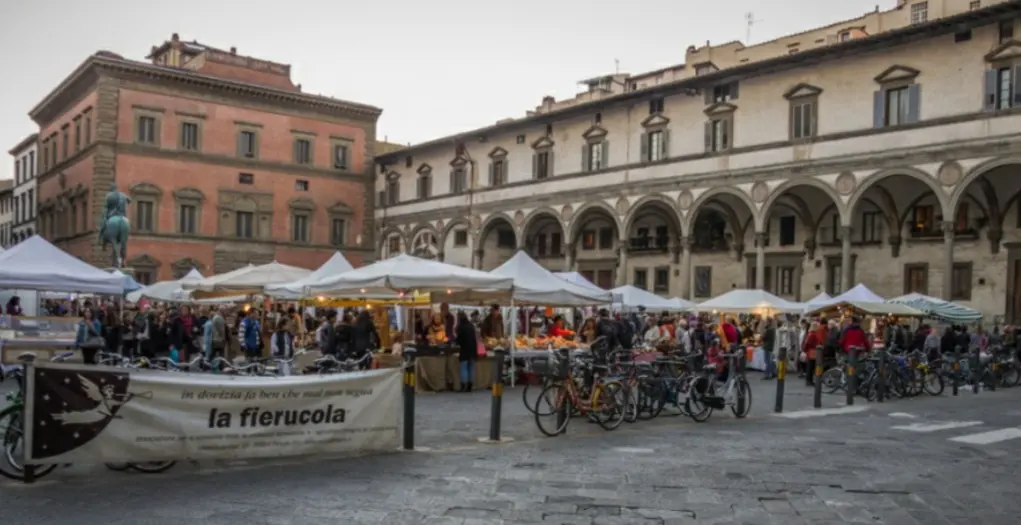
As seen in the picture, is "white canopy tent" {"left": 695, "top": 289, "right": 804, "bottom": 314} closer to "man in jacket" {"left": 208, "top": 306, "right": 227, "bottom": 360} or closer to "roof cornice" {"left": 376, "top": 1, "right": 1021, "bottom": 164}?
"roof cornice" {"left": 376, "top": 1, "right": 1021, "bottom": 164}

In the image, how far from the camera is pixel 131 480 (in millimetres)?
7172

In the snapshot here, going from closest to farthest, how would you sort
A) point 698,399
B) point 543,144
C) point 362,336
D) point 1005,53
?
point 698,399 → point 362,336 → point 1005,53 → point 543,144

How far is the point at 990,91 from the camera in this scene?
80.8ft

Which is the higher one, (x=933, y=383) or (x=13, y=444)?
(x=13, y=444)

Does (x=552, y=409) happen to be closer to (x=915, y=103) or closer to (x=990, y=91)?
(x=990, y=91)

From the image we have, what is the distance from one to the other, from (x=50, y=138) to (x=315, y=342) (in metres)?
35.8

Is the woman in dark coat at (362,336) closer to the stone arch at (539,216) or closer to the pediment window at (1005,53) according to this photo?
the pediment window at (1005,53)

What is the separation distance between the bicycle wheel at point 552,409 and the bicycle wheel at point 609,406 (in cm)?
40

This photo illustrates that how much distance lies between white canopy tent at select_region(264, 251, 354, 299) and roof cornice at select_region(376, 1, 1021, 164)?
54.8ft

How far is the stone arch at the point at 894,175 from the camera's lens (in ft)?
83.6

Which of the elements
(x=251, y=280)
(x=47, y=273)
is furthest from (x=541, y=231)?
(x=47, y=273)

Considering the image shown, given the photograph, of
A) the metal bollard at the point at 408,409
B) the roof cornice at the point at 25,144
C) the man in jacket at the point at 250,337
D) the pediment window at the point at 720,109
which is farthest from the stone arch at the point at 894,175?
the roof cornice at the point at 25,144

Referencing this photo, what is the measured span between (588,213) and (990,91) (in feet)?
52.6

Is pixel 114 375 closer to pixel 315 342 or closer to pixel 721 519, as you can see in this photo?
pixel 721 519
